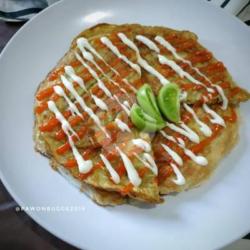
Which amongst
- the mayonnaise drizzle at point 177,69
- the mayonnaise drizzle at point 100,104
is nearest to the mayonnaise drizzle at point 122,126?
the mayonnaise drizzle at point 100,104

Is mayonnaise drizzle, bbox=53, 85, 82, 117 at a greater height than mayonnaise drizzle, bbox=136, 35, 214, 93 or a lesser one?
lesser

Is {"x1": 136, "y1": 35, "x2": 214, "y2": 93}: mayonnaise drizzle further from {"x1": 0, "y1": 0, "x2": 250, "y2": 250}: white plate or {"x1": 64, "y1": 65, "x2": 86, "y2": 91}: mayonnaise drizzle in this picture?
{"x1": 64, "y1": 65, "x2": 86, "y2": 91}: mayonnaise drizzle

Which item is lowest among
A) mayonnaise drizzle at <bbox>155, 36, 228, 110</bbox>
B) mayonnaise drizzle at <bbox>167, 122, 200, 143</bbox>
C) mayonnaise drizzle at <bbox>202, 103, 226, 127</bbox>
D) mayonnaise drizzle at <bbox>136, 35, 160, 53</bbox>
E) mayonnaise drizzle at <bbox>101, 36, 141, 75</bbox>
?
mayonnaise drizzle at <bbox>167, 122, 200, 143</bbox>

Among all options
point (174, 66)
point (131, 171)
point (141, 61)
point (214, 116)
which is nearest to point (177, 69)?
point (174, 66)

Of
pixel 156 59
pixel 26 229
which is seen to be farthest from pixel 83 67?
pixel 26 229

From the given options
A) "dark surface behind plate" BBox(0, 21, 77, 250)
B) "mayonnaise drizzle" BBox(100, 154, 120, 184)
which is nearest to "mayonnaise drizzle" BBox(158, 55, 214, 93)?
"mayonnaise drizzle" BBox(100, 154, 120, 184)

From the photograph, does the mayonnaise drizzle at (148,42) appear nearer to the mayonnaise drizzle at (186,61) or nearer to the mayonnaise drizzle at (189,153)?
the mayonnaise drizzle at (186,61)

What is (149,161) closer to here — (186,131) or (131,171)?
(131,171)

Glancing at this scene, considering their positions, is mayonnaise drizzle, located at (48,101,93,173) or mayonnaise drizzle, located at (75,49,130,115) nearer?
mayonnaise drizzle, located at (48,101,93,173)

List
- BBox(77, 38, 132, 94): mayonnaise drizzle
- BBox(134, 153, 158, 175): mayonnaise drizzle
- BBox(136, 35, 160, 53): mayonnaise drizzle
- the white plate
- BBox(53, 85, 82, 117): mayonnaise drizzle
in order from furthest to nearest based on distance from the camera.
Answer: BBox(136, 35, 160, 53): mayonnaise drizzle < BBox(77, 38, 132, 94): mayonnaise drizzle < BBox(53, 85, 82, 117): mayonnaise drizzle < BBox(134, 153, 158, 175): mayonnaise drizzle < the white plate
